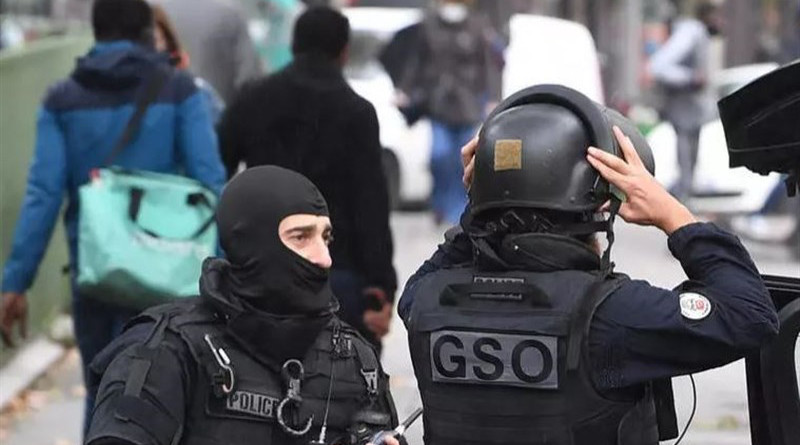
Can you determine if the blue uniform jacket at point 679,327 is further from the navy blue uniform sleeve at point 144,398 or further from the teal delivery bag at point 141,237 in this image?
the teal delivery bag at point 141,237

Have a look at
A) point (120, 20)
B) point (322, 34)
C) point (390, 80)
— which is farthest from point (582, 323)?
point (390, 80)

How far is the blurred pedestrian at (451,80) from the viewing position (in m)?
15.6

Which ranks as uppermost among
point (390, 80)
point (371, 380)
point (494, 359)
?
point (494, 359)

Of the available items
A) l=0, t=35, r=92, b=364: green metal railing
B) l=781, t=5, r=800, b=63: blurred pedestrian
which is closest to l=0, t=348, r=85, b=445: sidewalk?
l=0, t=35, r=92, b=364: green metal railing

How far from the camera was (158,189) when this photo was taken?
649 centimetres

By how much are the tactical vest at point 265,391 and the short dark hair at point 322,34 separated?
2.84 metres

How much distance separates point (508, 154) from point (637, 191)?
0.25m

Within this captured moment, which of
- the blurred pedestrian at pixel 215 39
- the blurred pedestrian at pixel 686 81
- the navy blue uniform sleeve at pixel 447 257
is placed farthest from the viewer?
the blurred pedestrian at pixel 686 81

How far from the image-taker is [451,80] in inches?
617

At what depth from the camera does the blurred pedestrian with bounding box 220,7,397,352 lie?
659cm

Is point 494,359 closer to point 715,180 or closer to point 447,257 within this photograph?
point 447,257

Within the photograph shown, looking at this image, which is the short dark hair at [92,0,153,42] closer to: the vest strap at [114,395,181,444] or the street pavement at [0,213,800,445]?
the street pavement at [0,213,800,445]

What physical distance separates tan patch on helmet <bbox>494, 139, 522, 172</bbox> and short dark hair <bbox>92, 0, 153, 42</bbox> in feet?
11.1

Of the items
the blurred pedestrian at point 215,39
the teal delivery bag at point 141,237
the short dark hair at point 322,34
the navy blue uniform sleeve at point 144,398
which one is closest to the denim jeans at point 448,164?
the blurred pedestrian at point 215,39
